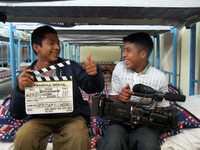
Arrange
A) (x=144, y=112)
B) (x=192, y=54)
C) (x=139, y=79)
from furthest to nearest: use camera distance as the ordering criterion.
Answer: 1. (x=192, y=54)
2. (x=139, y=79)
3. (x=144, y=112)

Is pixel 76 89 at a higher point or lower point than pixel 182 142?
higher

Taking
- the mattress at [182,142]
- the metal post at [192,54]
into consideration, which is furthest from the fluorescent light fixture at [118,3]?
the metal post at [192,54]

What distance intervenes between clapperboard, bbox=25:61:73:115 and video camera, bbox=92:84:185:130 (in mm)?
169

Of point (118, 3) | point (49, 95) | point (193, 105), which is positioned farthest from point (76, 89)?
point (193, 105)

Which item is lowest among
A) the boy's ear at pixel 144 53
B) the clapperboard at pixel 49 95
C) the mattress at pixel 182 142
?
the mattress at pixel 182 142

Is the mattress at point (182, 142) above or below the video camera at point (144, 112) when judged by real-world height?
below

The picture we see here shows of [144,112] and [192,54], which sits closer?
[144,112]

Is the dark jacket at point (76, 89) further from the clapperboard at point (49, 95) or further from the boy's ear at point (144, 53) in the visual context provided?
the boy's ear at point (144, 53)

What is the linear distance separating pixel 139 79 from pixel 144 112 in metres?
0.17

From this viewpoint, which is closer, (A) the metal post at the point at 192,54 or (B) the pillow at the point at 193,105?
(B) the pillow at the point at 193,105

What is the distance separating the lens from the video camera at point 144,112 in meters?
1.24

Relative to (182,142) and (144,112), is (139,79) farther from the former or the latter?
(182,142)

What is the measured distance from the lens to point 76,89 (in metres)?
1.31

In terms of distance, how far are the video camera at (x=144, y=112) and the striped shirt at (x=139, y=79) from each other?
8 centimetres
